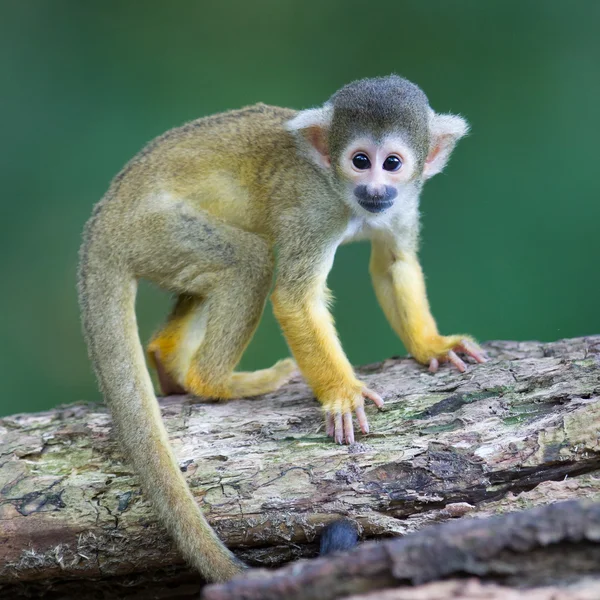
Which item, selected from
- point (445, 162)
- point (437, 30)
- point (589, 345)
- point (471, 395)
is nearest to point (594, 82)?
point (437, 30)

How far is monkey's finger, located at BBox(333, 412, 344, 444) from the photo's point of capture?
9.43 ft

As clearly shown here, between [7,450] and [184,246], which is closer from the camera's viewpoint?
[7,450]

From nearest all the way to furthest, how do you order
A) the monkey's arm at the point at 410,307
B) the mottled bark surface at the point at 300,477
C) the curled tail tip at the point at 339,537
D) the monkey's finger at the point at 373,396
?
the curled tail tip at the point at 339,537 → the mottled bark surface at the point at 300,477 → the monkey's finger at the point at 373,396 → the monkey's arm at the point at 410,307

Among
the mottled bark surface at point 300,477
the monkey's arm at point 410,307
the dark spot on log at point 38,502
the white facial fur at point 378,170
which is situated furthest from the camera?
the monkey's arm at point 410,307

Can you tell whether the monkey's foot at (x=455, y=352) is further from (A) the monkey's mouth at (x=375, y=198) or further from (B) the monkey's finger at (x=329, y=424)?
(A) the monkey's mouth at (x=375, y=198)

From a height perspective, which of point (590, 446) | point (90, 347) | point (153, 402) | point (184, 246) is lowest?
point (590, 446)

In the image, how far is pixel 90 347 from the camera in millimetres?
3068

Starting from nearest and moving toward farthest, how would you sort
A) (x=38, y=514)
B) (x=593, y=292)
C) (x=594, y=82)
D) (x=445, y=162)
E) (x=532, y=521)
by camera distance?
1. (x=532, y=521)
2. (x=38, y=514)
3. (x=445, y=162)
4. (x=593, y=292)
5. (x=594, y=82)

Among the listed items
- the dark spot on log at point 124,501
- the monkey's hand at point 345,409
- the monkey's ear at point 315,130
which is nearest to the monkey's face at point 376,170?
the monkey's ear at point 315,130

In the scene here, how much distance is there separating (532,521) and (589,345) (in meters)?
1.69

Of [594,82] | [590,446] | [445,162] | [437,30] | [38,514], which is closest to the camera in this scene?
[590,446]

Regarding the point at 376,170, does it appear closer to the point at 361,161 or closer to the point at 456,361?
the point at 361,161

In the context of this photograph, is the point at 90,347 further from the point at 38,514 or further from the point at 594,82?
the point at 594,82

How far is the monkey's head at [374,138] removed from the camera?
3.17m
